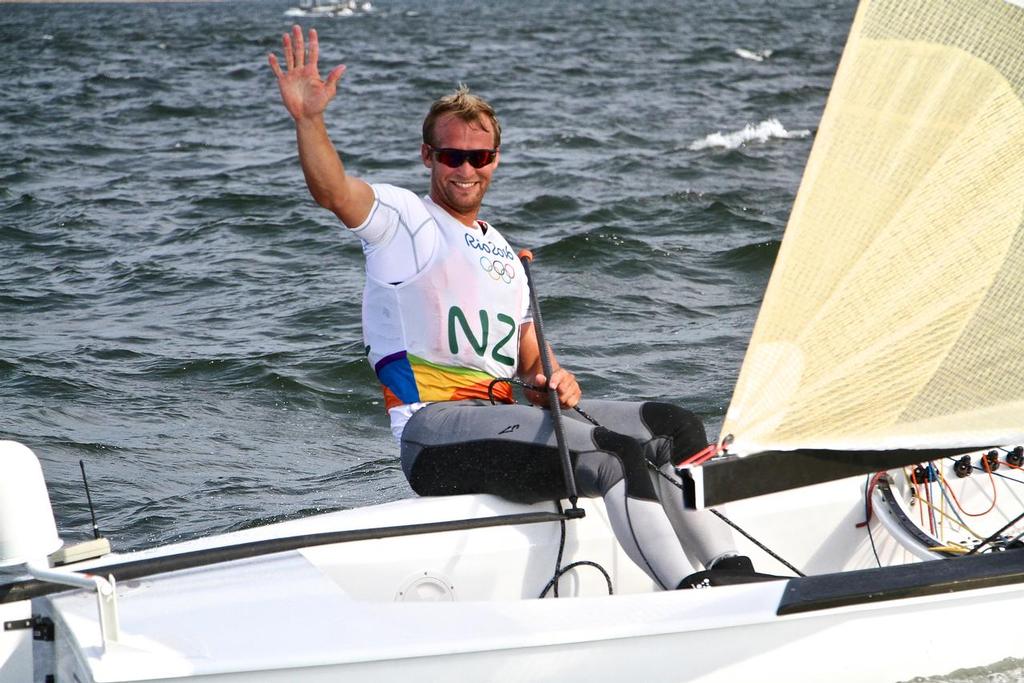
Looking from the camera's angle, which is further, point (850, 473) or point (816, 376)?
point (850, 473)

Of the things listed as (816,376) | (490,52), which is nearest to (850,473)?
(816,376)

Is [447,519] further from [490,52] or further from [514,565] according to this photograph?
[490,52]

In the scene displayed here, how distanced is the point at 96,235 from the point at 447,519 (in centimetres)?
604

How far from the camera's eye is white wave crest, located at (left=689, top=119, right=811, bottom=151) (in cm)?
1193

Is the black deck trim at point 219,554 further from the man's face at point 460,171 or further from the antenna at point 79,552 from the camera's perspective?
the man's face at point 460,171

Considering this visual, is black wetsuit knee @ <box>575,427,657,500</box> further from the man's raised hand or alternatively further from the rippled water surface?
the rippled water surface

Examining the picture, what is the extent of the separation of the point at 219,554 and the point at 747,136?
10.4m

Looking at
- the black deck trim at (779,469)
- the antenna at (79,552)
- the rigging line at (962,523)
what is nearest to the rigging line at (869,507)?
the rigging line at (962,523)

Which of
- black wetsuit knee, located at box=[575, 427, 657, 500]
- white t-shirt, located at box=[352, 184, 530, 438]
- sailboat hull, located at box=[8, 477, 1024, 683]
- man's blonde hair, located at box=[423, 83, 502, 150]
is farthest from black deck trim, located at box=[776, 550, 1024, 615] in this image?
man's blonde hair, located at box=[423, 83, 502, 150]

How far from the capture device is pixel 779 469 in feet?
7.63

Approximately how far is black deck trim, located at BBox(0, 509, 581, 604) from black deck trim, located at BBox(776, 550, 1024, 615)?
71 centimetres

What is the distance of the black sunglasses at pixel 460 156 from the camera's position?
2994mm

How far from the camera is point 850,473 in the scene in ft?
7.82

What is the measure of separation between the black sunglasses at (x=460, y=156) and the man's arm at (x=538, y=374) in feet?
1.35
